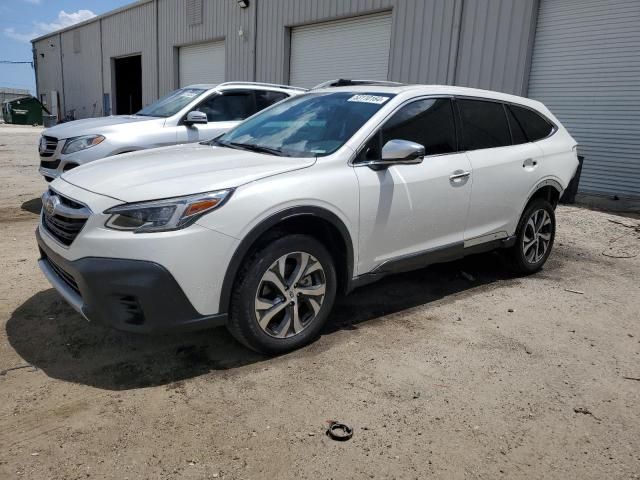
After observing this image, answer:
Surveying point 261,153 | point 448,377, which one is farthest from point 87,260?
point 448,377

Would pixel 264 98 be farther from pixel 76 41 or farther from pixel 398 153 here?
pixel 76 41

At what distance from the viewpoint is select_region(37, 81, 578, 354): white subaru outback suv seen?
9.22 ft

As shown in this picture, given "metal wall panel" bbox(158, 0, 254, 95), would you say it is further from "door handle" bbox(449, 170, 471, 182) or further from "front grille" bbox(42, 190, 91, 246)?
"front grille" bbox(42, 190, 91, 246)

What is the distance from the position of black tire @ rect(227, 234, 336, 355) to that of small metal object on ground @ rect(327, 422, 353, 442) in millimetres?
744

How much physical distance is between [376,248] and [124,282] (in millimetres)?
1685

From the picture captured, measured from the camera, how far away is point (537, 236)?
16.9 ft

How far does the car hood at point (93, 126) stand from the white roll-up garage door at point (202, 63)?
12088 millimetres

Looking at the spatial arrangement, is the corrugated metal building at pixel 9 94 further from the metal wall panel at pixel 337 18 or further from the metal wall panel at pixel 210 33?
the metal wall panel at pixel 210 33

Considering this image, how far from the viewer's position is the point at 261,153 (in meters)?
3.68

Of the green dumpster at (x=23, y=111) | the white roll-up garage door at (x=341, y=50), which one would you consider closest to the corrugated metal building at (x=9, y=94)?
the green dumpster at (x=23, y=111)

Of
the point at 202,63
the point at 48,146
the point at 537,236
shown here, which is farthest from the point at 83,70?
the point at 537,236

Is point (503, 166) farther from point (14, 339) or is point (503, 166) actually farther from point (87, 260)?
point (14, 339)

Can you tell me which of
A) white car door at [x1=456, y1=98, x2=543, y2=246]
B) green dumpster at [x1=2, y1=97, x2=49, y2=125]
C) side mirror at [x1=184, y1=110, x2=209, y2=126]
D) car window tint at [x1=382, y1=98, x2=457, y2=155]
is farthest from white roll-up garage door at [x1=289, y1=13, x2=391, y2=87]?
green dumpster at [x1=2, y1=97, x2=49, y2=125]

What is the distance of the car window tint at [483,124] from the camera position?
14.3 feet
